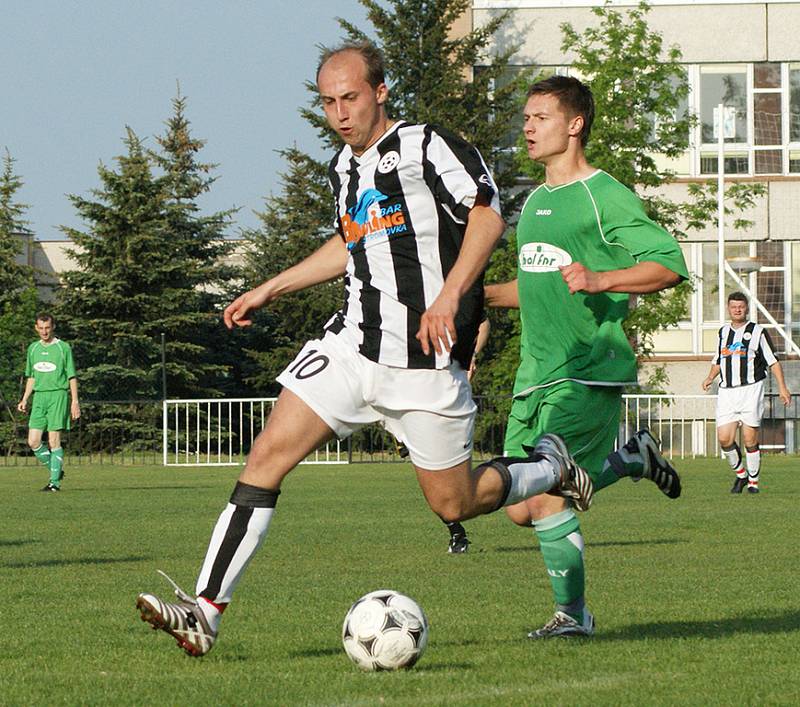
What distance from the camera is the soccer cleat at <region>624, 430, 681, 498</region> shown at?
25.8 ft

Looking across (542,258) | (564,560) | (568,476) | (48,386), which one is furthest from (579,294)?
(48,386)

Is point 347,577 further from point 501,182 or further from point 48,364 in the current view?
point 501,182

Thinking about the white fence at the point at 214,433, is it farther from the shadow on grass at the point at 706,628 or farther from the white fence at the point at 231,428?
the shadow on grass at the point at 706,628

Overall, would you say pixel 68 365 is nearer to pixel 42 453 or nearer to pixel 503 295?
pixel 42 453

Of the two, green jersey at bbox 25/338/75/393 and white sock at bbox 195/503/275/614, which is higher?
green jersey at bbox 25/338/75/393

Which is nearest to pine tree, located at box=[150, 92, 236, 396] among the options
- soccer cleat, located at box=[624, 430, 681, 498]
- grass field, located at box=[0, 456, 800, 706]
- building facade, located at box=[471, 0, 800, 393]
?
building facade, located at box=[471, 0, 800, 393]

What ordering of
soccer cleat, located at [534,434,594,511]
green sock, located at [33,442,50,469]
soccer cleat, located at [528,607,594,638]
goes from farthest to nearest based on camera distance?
green sock, located at [33,442,50,469] → soccer cleat, located at [528,607,594,638] → soccer cleat, located at [534,434,594,511]

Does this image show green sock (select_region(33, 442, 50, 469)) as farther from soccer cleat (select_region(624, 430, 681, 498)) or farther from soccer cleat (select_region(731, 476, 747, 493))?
soccer cleat (select_region(624, 430, 681, 498))

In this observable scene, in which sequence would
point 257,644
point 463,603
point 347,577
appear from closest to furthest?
point 257,644
point 463,603
point 347,577

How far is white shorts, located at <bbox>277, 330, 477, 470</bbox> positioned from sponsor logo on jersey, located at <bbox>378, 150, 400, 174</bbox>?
2.22ft

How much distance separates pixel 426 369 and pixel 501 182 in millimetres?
39272

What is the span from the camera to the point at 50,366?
21484 mm

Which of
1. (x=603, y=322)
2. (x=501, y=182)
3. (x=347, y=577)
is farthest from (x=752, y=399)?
(x=501, y=182)

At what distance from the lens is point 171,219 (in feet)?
154
